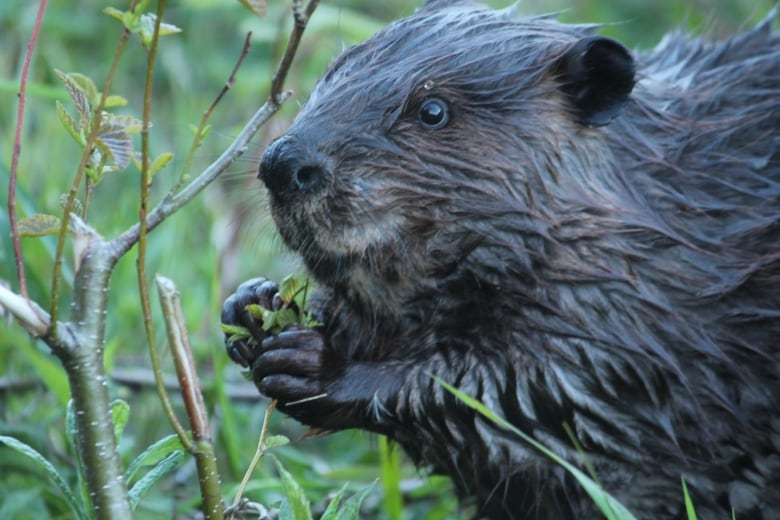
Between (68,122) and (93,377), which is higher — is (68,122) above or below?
above

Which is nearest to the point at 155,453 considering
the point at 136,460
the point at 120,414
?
the point at 136,460

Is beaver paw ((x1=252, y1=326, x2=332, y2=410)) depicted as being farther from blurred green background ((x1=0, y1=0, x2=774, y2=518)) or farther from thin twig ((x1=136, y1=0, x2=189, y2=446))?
thin twig ((x1=136, y1=0, x2=189, y2=446))

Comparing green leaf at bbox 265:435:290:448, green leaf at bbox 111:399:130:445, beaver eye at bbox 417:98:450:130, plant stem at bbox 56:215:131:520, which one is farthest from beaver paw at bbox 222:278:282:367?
plant stem at bbox 56:215:131:520

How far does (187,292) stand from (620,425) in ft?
7.07

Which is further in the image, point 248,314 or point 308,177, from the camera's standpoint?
point 248,314

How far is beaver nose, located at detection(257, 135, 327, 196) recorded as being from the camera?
2.64 metres

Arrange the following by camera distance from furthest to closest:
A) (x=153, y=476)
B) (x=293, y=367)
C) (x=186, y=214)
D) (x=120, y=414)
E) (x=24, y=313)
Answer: (x=186, y=214) → (x=293, y=367) → (x=120, y=414) → (x=153, y=476) → (x=24, y=313)

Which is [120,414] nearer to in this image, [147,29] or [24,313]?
[24,313]

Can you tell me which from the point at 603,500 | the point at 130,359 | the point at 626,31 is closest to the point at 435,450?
the point at 603,500

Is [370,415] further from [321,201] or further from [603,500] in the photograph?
[603,500]

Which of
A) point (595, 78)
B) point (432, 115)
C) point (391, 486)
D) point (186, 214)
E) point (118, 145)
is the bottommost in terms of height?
point (391, 486)

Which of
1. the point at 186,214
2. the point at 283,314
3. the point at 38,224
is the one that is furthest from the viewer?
the point at 186,214

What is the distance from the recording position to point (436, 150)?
285 centimetres

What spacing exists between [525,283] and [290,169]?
1.91 ft
